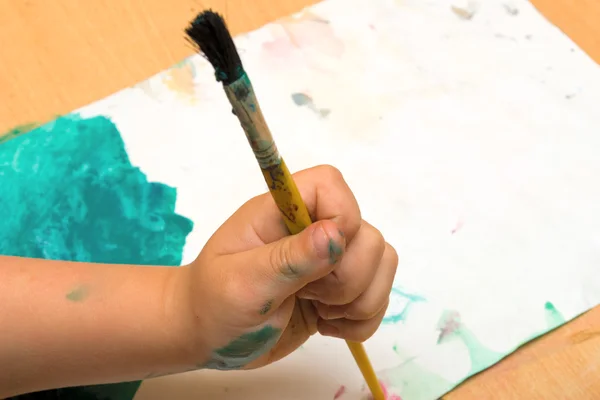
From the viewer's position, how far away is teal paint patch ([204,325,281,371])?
379 millimetres

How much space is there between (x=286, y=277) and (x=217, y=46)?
5.7 inches

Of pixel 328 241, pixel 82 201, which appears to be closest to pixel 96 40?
pixel 82 201

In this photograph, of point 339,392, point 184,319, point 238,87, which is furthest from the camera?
point 339,392

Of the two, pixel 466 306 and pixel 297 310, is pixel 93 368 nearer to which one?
pixel 297 310

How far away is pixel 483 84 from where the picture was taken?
0.68 m

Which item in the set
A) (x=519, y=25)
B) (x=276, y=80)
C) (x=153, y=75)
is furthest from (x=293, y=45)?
(x=519, y=25)

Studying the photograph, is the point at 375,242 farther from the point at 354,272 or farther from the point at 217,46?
the point at 217,46

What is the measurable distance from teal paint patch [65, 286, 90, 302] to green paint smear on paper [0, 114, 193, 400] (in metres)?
0.16

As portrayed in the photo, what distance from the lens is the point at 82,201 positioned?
62cm

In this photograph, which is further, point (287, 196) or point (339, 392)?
point (339, 392)

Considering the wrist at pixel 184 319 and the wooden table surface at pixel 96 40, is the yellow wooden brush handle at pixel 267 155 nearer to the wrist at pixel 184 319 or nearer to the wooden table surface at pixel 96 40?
the wrist at pixel 184 319

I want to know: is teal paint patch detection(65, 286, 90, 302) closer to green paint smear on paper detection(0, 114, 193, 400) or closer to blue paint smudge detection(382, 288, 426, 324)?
green paint smear on paper detection(0, 114, 193, 400)

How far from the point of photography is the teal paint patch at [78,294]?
0.42 meters

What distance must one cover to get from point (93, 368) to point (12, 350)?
0.19 feet
